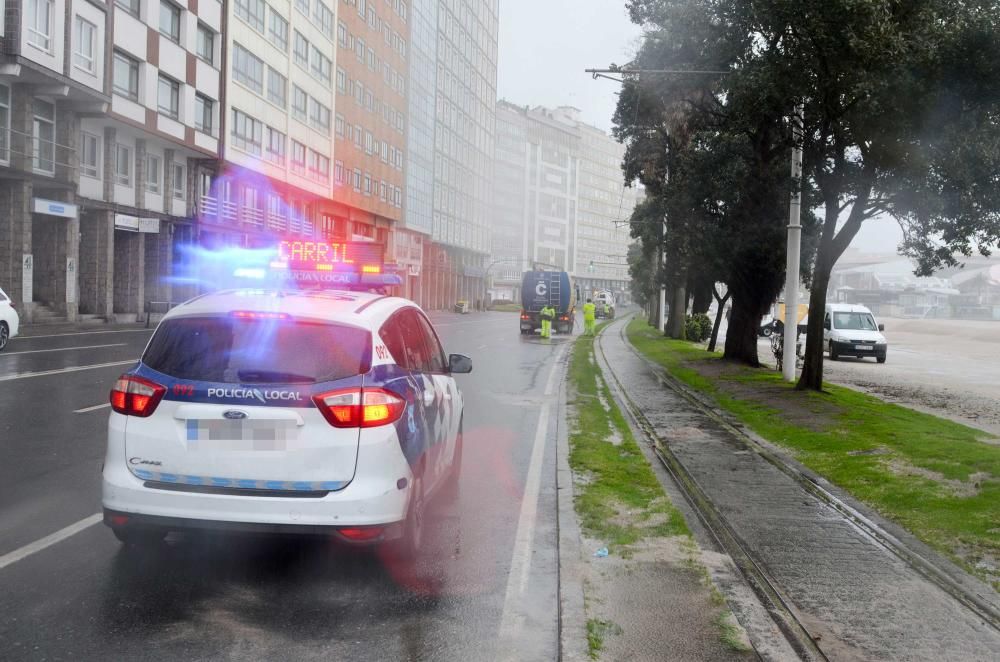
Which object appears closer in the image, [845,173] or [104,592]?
[104,592]

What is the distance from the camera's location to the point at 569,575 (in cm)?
533

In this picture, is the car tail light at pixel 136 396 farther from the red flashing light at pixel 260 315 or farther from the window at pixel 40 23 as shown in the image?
the window at pixel 40 23

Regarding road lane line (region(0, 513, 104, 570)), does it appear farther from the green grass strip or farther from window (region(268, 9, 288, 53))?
window (region(268, 9, 288, 53))

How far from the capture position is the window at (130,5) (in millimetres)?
32991

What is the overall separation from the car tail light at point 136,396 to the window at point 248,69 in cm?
4090

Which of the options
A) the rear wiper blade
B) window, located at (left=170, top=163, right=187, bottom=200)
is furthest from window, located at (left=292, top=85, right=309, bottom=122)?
the rear wiper blade

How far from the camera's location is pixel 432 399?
239 inches

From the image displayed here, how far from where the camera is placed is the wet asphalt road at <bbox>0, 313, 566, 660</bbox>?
4.12 m

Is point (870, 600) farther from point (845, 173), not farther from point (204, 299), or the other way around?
point (845, 173)

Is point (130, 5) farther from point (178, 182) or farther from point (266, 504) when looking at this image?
point (266, 504)

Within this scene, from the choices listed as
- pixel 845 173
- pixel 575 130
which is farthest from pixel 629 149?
pixel 575 130

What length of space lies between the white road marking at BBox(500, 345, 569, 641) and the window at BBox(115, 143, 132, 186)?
29.3 m

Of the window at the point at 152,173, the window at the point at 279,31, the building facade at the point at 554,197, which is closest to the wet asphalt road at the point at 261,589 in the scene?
the window at the point at 152,173

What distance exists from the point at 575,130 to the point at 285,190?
11985 cm
